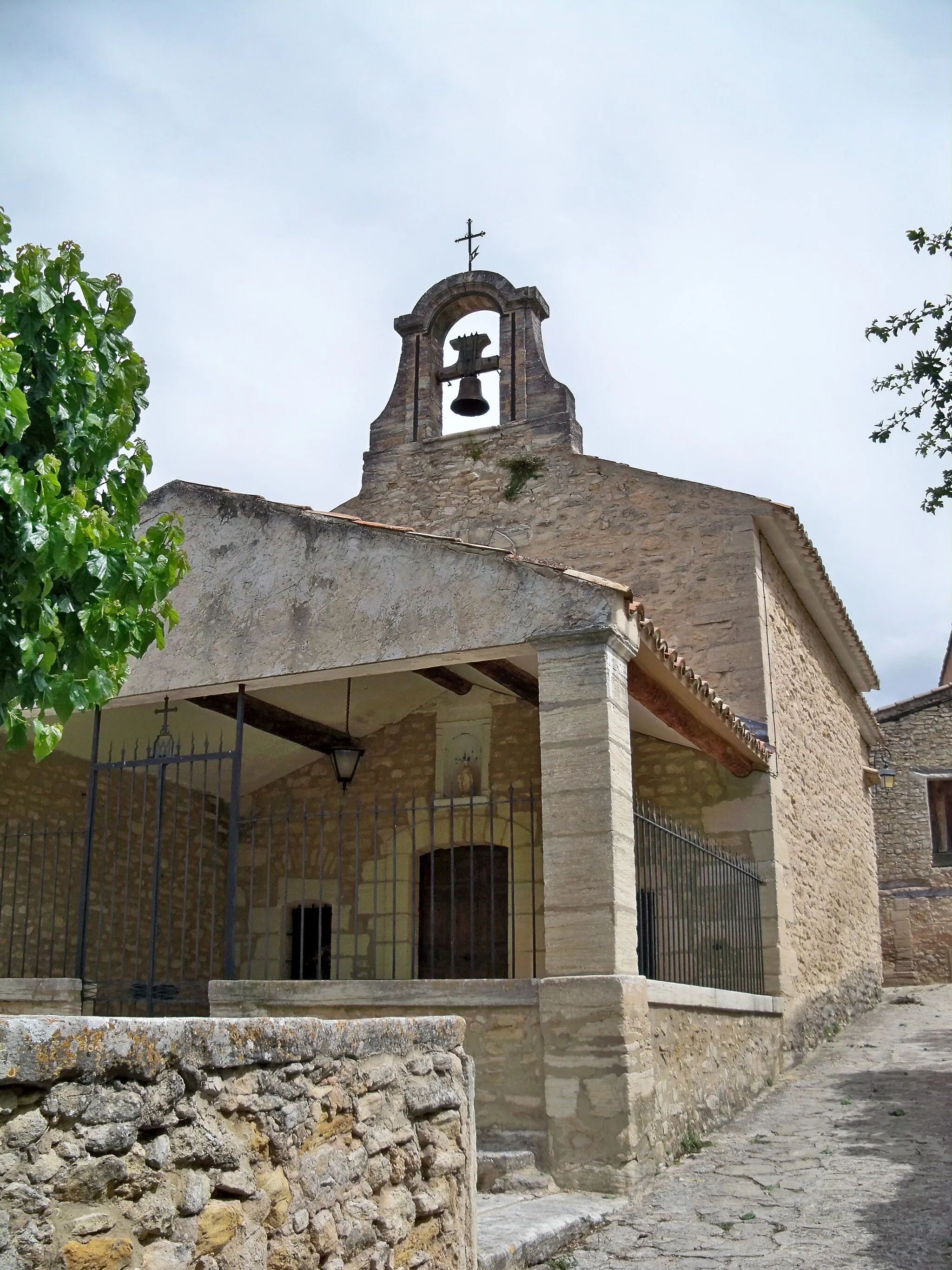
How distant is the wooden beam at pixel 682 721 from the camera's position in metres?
7.72

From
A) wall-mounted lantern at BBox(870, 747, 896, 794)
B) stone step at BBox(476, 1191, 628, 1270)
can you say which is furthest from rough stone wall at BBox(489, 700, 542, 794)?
wall-mounted lantern at BBox(870, 747, 896, 794)

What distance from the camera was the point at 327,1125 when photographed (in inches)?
126

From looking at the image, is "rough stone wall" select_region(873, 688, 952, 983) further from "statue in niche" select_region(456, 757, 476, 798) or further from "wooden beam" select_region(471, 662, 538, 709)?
"wooden beam" select_region(471, 662, 538, 709)

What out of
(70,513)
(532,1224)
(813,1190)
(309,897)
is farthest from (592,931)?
(309,897)

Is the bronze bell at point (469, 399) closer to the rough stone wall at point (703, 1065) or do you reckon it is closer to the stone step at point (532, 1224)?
the rough stone wall at point (703, 1065)

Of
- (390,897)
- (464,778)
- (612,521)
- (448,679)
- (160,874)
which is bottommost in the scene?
(390,897)

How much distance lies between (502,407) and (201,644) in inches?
203

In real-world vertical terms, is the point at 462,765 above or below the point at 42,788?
above

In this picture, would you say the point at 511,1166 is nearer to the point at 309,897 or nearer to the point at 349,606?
the point at 349,606

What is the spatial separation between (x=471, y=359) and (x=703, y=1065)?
724 cm

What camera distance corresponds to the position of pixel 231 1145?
2.76 meters

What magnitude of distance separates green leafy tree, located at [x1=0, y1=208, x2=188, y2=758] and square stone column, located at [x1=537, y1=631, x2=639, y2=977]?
217 centimetres

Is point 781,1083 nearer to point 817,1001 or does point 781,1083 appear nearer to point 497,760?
point 817,1001

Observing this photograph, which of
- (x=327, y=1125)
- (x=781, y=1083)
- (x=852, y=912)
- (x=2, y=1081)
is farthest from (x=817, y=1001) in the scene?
(x=2, y=1081)
